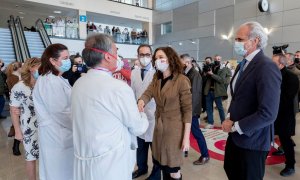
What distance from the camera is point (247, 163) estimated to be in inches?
66.1

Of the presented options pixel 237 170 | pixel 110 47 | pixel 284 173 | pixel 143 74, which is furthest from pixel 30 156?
pixel 284 173

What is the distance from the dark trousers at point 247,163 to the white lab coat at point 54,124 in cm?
131

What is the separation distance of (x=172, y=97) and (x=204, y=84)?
3641 millimetres

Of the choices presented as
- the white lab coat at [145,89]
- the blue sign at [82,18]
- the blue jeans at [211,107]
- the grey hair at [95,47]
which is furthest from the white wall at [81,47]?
the grey hair at [95,47]

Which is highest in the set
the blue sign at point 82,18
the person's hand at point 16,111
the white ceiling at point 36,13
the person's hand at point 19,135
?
the white ceiling at point 36,13

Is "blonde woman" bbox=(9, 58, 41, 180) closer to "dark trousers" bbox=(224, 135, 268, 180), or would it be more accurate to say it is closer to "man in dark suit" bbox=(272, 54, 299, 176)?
"dark trousers" bbox=(224, 135, 268, 180)

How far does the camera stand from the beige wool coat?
2.03m

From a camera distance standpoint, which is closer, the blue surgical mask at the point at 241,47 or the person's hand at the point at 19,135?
the blue surgical mask at the point at 241,47

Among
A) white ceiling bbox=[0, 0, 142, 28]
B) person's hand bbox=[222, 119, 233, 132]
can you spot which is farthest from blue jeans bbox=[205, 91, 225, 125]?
white ceiling bbox=[0, 0, 142, 28]

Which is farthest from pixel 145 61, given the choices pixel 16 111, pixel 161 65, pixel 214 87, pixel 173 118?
pixel 214 87

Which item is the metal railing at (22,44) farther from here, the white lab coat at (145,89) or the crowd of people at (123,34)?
the white lab coat at (145,89)

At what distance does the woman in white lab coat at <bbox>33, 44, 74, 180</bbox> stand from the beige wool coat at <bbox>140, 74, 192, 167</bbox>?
783 mm

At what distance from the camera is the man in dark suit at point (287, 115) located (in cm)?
296

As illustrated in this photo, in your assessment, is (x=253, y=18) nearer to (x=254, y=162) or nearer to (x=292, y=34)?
(x=292, y=34)
